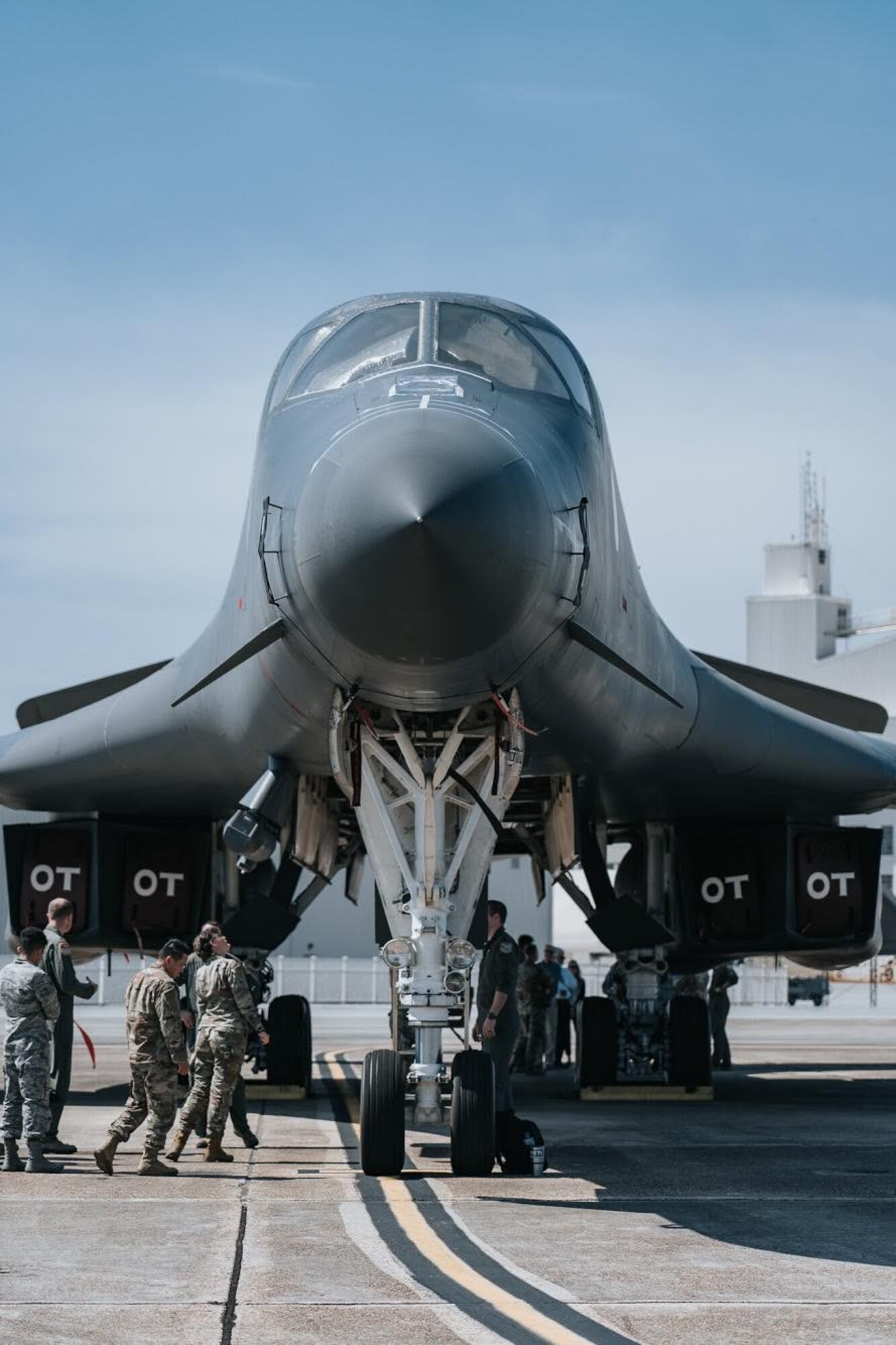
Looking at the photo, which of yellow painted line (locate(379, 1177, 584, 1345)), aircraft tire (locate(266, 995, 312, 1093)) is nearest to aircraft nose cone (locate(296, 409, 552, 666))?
yellow painted line (locate(379, 1177, 584, 1345))

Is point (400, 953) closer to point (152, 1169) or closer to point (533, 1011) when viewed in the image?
point (152, 1169)

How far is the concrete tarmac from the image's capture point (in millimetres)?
5305

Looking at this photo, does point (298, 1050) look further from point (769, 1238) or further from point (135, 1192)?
point (769, 1238)

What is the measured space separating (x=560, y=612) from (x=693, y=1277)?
315 centimetres

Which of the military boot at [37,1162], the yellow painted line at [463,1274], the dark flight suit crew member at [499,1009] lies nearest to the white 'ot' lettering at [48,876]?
the military boot at [37,1162]

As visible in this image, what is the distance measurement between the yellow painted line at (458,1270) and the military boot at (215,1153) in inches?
56.3

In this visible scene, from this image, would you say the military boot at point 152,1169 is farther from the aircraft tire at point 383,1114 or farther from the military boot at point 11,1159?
the aircraft tire at point 383,1114

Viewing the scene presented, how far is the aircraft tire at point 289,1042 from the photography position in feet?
44.8

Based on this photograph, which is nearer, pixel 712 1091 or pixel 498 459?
pixel 498 459

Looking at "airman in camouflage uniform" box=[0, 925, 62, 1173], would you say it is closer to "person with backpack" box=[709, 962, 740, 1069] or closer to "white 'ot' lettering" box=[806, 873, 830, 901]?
"white 'ot' lettering" box=[806, 873, 830, 901]

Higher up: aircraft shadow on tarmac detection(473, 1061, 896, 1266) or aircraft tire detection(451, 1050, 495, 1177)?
aircraft tire detection(451, 1050, 495, 1177)

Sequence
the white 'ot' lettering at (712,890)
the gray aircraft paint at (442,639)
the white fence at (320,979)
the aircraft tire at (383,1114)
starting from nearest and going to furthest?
the gray aircraft paint at (442,639) < the aircraft tire at (383,1114) < the white 'ot' lettering at (712,890) < the white fence at (320,979)

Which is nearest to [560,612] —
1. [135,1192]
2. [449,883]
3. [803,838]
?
[449,883]

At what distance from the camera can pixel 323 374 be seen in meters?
9.31
